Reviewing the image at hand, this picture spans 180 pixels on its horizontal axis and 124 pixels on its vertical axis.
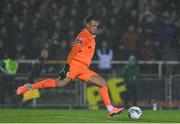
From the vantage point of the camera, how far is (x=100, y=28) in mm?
27641

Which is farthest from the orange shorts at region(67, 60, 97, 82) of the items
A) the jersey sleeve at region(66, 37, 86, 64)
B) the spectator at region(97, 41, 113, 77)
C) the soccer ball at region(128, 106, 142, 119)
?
the spectator at region(97, 41, 113, 77)

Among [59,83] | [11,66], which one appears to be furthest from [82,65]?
[11,66]

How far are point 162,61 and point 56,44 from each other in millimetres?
4206

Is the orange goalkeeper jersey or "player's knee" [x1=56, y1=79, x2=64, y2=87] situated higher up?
the orange goalkeeper jersey

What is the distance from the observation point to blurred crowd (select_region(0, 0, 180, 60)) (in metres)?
26.9

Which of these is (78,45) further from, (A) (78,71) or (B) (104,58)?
(B) (104,58)

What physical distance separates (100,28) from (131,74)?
144 inches

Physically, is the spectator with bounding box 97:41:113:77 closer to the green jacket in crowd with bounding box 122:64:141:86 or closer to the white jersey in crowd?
the white jersey in crowd

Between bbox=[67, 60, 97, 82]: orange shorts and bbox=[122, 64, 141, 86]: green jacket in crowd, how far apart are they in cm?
889

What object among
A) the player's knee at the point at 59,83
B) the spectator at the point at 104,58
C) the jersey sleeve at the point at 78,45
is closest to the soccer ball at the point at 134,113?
the player's knee at the point at 59,83

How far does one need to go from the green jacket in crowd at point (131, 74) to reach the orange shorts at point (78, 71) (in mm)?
8888

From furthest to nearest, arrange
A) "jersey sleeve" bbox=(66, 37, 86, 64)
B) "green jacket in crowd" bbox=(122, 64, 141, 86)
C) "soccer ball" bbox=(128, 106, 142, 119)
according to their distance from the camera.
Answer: "green jacket in crowd" bbox=(122, 64, 141, 86) < "jersey sleeve" bbox=(66, 37, 86, 64) < "soccer ball" bbox=(128, 106, 142, 119)

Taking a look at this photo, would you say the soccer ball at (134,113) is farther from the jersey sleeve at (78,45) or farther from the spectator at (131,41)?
the spectator at (131,41)

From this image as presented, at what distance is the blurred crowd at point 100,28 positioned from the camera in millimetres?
26859
